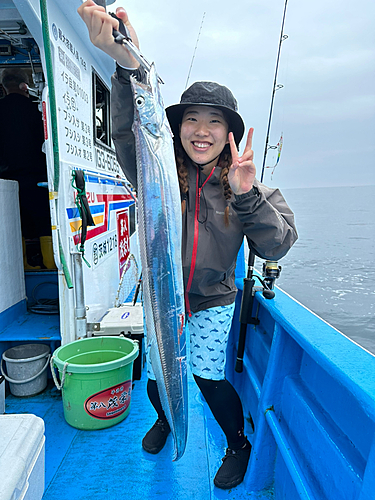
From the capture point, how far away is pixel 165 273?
54.7 inches

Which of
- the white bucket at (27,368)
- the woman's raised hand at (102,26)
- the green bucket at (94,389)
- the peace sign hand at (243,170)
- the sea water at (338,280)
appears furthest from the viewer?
the sea water at (338,280)

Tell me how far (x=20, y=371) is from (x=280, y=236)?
2543 millimetres

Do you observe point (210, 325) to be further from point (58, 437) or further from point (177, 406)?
point (58, 437)

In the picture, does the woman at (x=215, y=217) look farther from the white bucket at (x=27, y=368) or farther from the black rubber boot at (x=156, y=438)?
the white bucket at (x=27, y=368)

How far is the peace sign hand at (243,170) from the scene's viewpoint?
1518 millimetres

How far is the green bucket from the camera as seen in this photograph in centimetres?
244

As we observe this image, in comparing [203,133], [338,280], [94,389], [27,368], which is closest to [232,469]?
[94,389]

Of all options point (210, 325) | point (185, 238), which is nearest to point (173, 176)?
point (185, 238)

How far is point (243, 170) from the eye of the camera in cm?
156

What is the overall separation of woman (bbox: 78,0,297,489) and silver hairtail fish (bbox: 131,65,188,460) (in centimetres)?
30

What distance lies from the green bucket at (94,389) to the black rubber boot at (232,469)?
0.94m

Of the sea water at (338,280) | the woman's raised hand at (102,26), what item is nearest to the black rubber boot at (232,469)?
the woman's raised hand at (102,26)

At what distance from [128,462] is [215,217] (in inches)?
69.5

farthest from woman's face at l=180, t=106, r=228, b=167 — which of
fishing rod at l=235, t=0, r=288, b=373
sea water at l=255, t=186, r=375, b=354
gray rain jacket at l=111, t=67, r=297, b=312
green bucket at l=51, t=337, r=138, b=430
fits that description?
sea water at l=255, t=186, r=375, b=354
